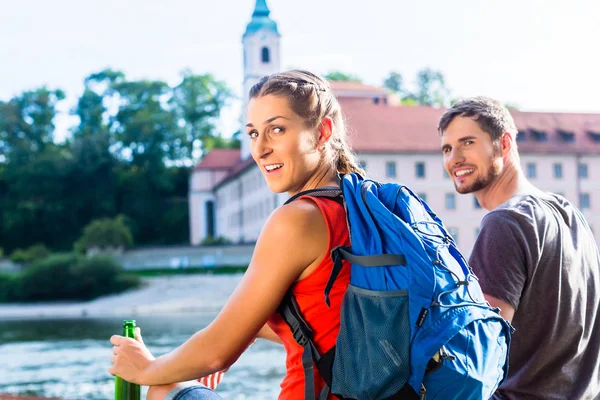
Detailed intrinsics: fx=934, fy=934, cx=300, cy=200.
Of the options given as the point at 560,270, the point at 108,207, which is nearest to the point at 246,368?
the point at 560,270

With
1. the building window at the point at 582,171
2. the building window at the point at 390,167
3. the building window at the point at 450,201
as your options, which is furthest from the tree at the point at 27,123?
the building window at the point at 582,171

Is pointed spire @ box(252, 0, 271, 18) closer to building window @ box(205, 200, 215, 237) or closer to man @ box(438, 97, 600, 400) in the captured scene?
building window @ box(205, 200, 215, 237)

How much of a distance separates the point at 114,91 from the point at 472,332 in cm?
6933

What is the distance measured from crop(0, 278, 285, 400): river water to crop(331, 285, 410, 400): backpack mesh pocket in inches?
383

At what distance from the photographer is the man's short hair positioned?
2.65 m

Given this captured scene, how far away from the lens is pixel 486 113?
104 inches

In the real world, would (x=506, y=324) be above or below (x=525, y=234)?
below

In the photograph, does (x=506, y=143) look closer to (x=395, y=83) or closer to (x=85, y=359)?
(x=85, y=359)

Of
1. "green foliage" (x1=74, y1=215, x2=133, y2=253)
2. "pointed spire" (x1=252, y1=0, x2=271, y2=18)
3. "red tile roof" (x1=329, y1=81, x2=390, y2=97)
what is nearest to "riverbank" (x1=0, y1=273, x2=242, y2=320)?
"green foliage" (x1=74, y1=215, x2=133, y2=253)

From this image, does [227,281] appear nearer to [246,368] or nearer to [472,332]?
[246,368]

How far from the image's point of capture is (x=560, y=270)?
7.56 ft

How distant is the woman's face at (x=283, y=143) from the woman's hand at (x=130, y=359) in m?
0.45

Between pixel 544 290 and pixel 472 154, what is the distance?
1.77 ft

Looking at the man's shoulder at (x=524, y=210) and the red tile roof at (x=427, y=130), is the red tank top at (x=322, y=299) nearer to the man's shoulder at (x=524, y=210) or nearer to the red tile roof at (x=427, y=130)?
the man's shoulder at (x=524, y=210)
